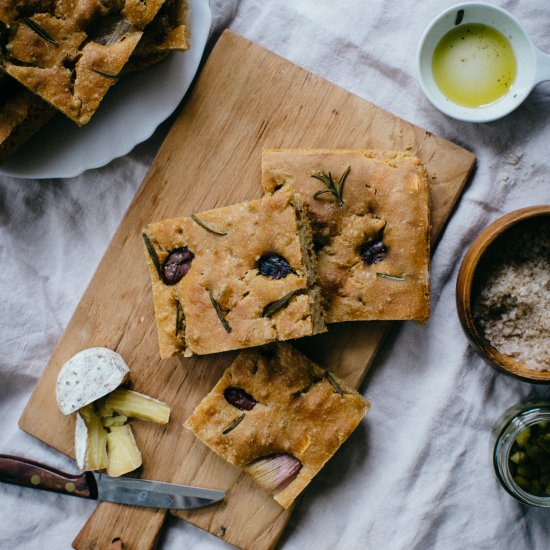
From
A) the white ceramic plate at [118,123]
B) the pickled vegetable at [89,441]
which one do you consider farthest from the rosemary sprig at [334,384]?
the white ceramic plate at [118,123]

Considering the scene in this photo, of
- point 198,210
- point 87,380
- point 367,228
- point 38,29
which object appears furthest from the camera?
point 198,210

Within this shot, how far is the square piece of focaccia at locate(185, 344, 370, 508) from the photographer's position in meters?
2.81

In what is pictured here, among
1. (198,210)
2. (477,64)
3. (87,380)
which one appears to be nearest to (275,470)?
(87,380)

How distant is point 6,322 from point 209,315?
1205mm

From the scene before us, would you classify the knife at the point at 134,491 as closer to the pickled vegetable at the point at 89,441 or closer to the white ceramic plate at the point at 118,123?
the pickled vegetable at the point at 89,441

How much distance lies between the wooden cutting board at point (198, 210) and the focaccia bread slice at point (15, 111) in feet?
1.85

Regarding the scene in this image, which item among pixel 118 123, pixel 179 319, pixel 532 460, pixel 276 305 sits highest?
pixel 118 123

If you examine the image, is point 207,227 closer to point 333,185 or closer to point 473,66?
point 333,185

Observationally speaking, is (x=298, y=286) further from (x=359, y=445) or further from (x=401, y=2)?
(x=401, y=2)

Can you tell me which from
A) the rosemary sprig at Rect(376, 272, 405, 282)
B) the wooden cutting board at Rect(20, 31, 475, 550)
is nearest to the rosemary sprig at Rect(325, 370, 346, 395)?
the wooden cutting board at Rect(20, 31, 475, 550)

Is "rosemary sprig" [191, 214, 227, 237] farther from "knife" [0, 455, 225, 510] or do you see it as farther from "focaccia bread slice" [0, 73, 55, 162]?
"knife" [0, 455, 225, 510]

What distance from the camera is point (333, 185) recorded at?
2.74 m

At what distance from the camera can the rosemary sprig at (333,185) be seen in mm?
2738

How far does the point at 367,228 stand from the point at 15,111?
5.25ft
